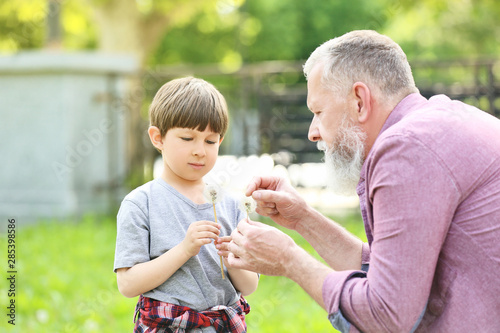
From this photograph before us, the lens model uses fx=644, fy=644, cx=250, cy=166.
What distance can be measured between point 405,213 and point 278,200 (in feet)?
2.32

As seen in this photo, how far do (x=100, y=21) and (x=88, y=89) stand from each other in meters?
5.69

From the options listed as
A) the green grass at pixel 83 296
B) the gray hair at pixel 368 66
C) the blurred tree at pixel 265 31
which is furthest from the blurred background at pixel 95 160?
the blurred tree at pixel 265 31

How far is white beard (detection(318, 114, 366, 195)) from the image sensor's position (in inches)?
90.3

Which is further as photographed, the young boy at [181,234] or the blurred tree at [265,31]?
the blurred tree at [265,31]

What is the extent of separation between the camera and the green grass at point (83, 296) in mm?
4242

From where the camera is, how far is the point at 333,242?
263 cm

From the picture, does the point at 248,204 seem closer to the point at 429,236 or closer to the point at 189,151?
the point at 189,151

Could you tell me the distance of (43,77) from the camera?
7539 millimetres

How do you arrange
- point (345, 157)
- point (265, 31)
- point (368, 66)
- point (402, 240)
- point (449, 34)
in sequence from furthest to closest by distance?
point (449, 34), point (265, 31), point (345, 157), point (368, 66), point (402, 240)

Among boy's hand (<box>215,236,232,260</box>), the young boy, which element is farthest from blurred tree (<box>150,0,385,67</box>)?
boy's hand (<box>215,236,232,260</box>)

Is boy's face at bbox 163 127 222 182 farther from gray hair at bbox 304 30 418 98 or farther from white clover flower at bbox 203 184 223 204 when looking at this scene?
gray hair at bbox 304 30 418 98

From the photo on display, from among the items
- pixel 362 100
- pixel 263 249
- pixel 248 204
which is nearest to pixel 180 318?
pixel 263 249

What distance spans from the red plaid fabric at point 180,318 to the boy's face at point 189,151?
458 millimetres

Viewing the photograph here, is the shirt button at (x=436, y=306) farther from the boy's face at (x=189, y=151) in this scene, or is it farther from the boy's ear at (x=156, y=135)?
the boy's ear at (x=156, y=135)
